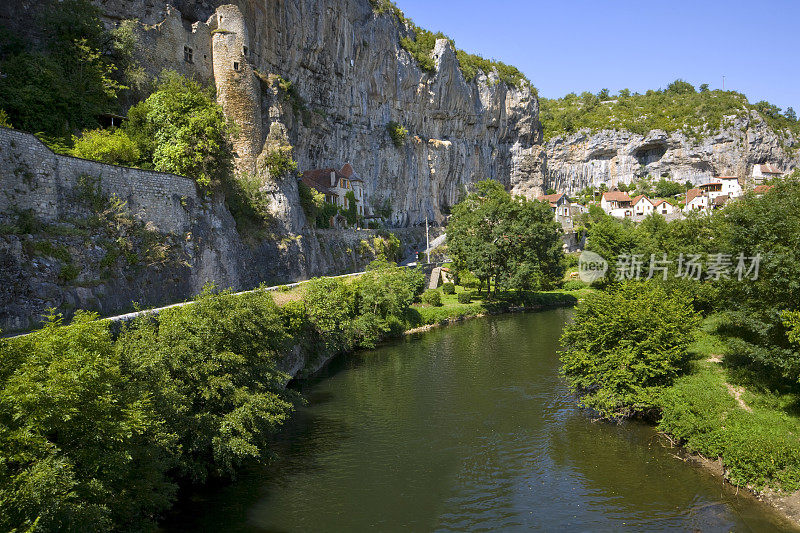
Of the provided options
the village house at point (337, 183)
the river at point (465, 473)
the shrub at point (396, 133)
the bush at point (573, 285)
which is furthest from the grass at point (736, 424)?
the shrub at point (396, 133)

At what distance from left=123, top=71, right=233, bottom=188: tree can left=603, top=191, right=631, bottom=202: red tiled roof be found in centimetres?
7493

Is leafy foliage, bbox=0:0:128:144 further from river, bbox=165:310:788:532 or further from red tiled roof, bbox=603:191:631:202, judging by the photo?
red tiled roof, bbox=603:191:631:202

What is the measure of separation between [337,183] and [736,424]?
4389 cm

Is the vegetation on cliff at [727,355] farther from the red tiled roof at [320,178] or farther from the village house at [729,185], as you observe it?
the village house at [729,185]

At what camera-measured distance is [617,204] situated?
9012 cm

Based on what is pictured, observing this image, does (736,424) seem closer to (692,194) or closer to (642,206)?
(642,206)

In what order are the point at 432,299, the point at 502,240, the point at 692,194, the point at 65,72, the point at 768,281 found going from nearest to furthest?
the point at 768,281 < the point at 65,72 < the point at 432,299 < the point at 502,240 < the point at 692,194

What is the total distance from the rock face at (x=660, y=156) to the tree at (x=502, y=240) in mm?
52280

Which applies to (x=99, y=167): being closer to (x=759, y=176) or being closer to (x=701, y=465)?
(x=701, y=465)

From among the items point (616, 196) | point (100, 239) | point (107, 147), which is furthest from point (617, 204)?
point (100, 239)

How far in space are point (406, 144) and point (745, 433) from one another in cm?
5854

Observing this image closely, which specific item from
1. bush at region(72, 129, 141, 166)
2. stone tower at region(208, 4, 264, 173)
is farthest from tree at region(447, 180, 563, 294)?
bush at region(72, 129, 141, 166)

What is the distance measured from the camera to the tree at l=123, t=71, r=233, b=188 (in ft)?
92.9

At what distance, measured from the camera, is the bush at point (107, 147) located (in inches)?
965
